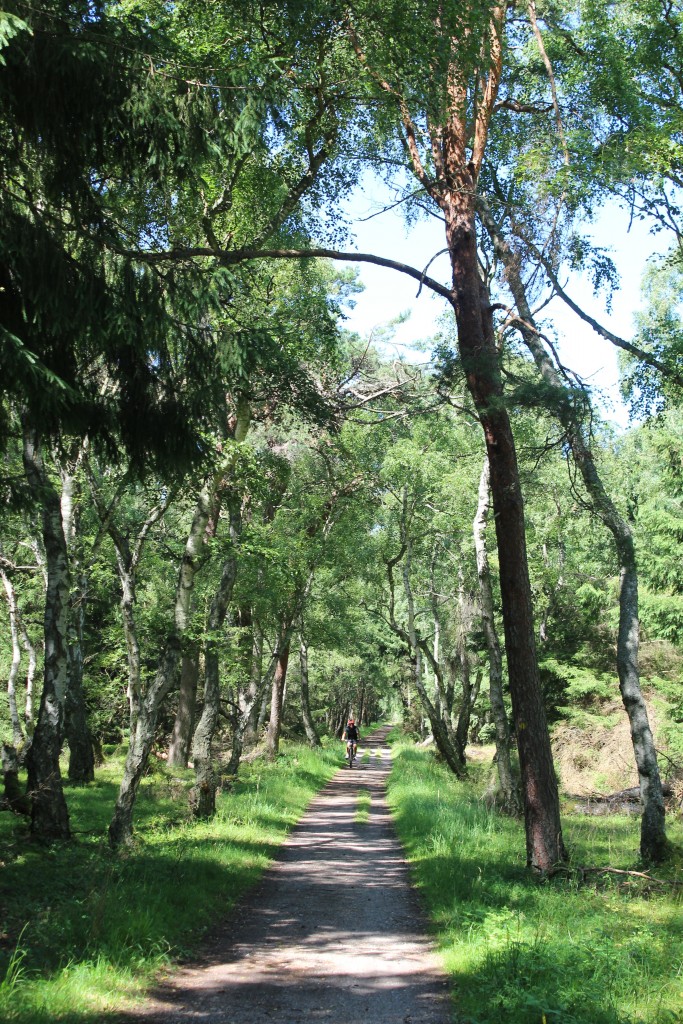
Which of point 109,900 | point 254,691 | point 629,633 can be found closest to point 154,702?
point 109,900

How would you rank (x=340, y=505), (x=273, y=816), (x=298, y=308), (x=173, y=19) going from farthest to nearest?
1. (x=340, y=505)
2. (x=273, y=816)
3. (x=298, y=308)
4. (x=173, y=19)

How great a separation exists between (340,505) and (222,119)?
14.6 meters

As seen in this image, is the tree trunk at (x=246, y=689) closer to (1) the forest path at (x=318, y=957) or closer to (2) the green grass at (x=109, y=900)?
(2) the green grass at (x=109, y=900)

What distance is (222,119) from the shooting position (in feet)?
20.9

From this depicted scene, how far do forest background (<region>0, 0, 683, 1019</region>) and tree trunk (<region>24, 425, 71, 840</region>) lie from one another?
0.15 feet

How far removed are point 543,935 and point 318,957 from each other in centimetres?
191

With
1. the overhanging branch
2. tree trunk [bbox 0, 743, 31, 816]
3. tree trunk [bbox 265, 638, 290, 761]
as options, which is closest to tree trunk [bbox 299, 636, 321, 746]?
tree trunk [bbox 265, 638, 290, 761]

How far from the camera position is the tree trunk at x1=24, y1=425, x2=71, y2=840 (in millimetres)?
10812

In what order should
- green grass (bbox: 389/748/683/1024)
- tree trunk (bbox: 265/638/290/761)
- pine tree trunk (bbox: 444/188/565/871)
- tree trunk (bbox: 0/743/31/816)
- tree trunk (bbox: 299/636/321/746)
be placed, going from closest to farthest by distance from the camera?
green grass (bbox: 389/748/683/1024) < pine tree trunk (bbox: 444/188/565/871) < tree trunk (bbox: 0/743/31/816) < tree trunk (bbox: 265/638/290/761) < tree trunk (bbox: 299/636/321/746)

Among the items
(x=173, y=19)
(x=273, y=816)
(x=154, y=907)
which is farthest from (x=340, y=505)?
(x=154, y=907)

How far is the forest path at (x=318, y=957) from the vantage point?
5.62 metres

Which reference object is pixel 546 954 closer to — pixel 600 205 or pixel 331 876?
pixel 331 876

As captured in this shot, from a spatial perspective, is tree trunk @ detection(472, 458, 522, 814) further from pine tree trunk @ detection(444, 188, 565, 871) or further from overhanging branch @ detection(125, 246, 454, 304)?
overhanging branch @ detection(125, 246, 454, 304)

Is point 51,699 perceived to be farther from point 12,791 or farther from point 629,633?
point 629,633
